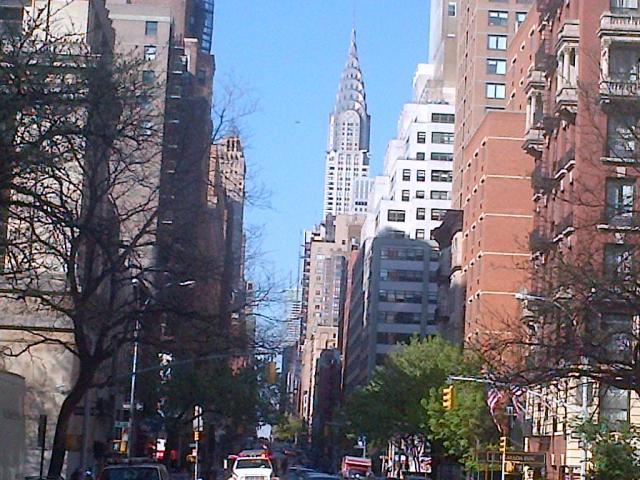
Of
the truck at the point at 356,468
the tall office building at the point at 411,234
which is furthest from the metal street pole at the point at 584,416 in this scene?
the tall office building at the point at 411,234

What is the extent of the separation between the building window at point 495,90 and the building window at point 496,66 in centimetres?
131

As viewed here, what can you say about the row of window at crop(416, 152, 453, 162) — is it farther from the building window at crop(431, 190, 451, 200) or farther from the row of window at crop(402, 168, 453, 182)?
the building window at crop(431, 190, 451, 200)

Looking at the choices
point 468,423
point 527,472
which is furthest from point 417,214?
point 527,472

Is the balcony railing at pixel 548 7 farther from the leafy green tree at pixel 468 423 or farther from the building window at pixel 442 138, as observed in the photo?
the building window at pixel 442 138

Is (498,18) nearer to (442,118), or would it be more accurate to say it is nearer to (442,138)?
(442,118)

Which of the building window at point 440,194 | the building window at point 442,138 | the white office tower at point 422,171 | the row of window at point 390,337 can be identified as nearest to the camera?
the row of window at point 390,337

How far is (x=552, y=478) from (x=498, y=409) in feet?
27.5

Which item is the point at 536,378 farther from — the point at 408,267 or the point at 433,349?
the point at 408,267

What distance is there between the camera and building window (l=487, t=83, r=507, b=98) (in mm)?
119875

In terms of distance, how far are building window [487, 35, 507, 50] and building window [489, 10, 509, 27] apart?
4.76 ft

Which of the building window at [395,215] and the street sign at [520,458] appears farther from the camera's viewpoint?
the building window at [395,215]

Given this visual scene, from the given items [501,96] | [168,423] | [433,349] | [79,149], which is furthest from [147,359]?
[79,149]

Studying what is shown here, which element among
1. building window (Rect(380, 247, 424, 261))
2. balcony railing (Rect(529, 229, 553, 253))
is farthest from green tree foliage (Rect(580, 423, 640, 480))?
building window (Rect(380, 247, 424, 261))

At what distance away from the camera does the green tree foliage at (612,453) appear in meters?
50.0
